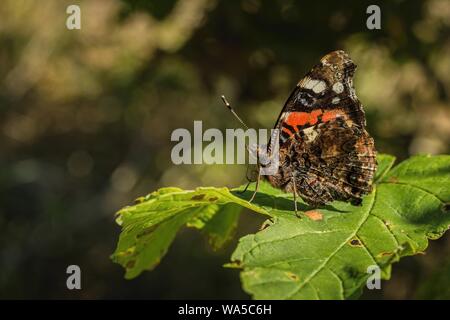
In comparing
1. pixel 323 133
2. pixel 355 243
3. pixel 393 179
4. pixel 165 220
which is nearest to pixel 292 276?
pixel 355 243

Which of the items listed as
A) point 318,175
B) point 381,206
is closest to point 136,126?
point 318,175

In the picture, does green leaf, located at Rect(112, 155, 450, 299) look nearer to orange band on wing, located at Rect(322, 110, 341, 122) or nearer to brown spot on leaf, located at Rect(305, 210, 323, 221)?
brown spot on leaf, located at Rect(305, 210, 323, 221)

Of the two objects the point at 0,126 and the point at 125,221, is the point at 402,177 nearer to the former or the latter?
the point at 125,221

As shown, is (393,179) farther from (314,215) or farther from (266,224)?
(266,224)

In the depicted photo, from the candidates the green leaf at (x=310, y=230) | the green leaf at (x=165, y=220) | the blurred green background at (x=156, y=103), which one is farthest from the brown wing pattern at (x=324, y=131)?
the blurred green background at (x=156, y=103)

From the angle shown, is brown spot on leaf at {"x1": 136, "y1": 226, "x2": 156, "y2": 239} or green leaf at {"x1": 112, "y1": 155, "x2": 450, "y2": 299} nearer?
green leaf at {"x1": 112, "y1": 155, "x2": 450, "y2": 299}

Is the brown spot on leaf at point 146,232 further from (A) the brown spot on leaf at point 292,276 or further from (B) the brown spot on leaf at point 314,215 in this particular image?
(A) the brown spot on leaf at point 292,276

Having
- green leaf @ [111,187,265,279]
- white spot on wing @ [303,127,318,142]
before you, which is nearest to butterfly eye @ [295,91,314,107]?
white spot on wing @ [303,127,318,142]
